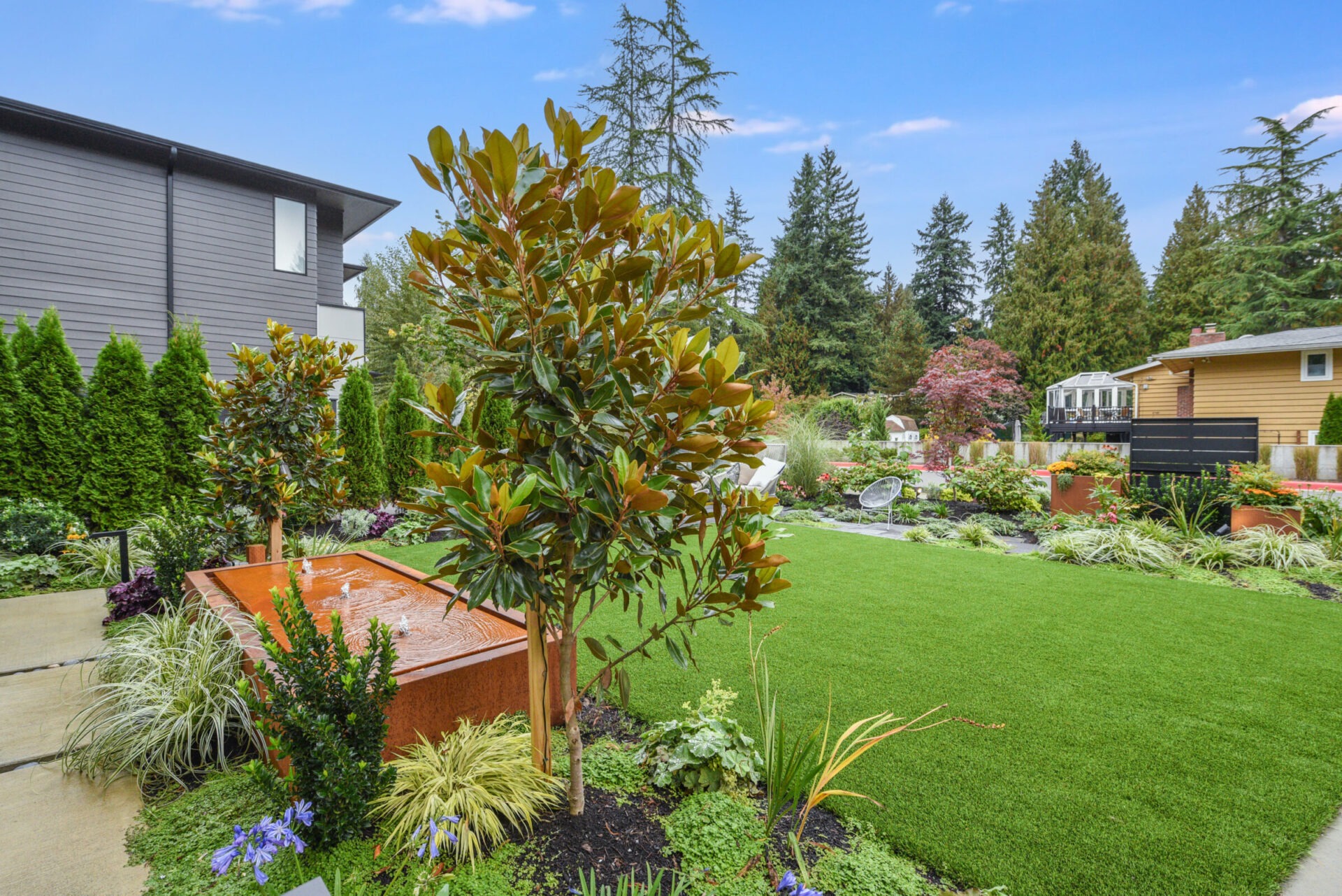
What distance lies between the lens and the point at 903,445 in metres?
14.5

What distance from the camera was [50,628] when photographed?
3.54m

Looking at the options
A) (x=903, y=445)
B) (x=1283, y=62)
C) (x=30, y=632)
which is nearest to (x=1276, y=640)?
(x=30, y=632)

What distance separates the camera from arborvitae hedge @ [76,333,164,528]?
18.5 feet

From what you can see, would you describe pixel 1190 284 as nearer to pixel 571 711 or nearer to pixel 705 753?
pixel 705 753

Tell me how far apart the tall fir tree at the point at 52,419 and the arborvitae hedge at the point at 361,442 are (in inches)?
93.6

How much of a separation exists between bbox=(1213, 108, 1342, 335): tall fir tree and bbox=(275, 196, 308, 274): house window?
1056 inches

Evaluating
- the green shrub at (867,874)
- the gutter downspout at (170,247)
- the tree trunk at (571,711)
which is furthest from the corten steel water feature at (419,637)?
the gutter downspout at (170,247)

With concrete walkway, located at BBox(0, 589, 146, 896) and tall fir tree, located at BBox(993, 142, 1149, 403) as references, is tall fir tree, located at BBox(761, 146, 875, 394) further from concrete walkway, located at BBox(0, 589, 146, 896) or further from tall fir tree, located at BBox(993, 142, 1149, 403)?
concrete walkway, located at BBox(0, 589, 146, 896)

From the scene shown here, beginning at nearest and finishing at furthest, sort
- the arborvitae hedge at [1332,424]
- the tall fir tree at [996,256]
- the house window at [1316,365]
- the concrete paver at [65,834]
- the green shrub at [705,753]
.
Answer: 1. the concrete paver at [65,834]
2. the green shrub at [705,753]
3. the arborvitae hedge at [1332,424]
4. the house window at [1316,365]
5. the tall fir tree at [996,256]

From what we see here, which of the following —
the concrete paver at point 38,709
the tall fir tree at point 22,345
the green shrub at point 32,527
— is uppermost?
the tall fir tree at point 22,345

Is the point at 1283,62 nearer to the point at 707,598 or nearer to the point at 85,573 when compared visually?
the point at 707,598

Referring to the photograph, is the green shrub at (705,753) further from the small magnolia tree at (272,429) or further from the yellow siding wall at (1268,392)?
the yellow siding wall at (1268,392)

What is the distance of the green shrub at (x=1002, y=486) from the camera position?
791cm

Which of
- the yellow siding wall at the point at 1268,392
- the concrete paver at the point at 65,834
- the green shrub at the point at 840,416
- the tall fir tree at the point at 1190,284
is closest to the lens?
the concrete paver at the point at 65,834
